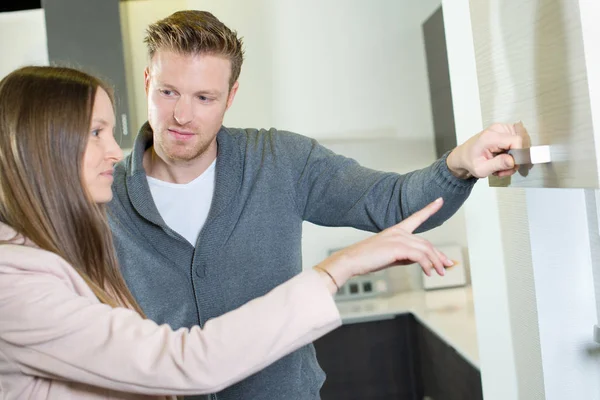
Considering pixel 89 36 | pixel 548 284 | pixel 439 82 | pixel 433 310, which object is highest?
pixel 89 36

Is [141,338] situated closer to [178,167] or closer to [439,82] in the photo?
[178,167]

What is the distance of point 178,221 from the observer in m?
1.37

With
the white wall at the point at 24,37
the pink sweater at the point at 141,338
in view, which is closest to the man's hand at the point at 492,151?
the pink sweater at the point at 141,338

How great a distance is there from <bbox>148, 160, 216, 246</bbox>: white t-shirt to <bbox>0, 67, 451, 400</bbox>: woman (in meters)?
0.44

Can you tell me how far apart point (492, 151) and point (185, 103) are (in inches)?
23.5

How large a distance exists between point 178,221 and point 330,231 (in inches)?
62.2

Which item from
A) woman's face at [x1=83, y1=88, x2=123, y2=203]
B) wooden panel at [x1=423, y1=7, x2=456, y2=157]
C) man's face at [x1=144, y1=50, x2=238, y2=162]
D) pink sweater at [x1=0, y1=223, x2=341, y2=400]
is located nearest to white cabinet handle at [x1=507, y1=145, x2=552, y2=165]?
pink sweater at [x1=0, y1=223, x2=341, y2=400]

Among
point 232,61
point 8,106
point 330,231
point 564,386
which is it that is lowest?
point 564,386

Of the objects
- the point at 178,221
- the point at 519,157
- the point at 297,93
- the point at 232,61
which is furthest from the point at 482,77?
the point at 297,93

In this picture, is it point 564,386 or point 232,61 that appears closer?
point 564,386

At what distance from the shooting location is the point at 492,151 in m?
0.99

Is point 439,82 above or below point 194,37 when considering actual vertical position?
above

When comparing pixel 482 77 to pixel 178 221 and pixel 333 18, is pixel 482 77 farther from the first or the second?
pixel 333 18

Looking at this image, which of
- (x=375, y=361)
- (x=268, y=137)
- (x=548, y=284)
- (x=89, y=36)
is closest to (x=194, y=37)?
(x=268, y=137)
